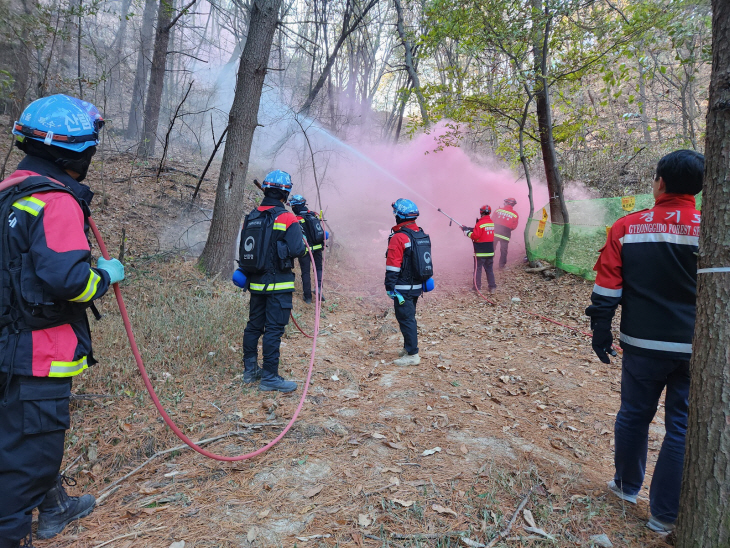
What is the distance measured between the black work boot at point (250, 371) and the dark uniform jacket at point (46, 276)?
8.15ft

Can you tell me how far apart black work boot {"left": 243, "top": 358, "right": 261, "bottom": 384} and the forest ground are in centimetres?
13

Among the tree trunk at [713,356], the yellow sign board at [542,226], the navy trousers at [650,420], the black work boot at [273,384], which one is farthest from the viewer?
the yellow sign board at [542,226]

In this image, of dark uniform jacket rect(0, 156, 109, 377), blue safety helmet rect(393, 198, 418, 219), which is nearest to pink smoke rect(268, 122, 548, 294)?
blue safety helmet rect(393, 198, 418, 219)

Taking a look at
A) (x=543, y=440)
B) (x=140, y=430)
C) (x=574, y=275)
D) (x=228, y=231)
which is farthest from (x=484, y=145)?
(x=140, y=430)

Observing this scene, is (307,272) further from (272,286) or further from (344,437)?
(344,437)

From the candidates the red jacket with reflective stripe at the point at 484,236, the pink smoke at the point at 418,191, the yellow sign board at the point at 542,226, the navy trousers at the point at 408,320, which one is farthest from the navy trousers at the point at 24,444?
the pink smoke at the point at 418,191

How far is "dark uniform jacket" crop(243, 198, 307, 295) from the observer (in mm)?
4516

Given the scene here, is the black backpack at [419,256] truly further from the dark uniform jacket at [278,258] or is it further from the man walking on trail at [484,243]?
the man walking on trail at [484,243]

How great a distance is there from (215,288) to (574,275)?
25.7 ft

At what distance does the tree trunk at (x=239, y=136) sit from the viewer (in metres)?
7.57

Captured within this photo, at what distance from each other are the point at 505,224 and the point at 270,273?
29.2 ft

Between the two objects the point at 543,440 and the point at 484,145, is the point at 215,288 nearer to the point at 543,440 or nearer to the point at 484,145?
the point at 543,440

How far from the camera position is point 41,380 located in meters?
2.13

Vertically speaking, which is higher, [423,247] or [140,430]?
[423,247]
